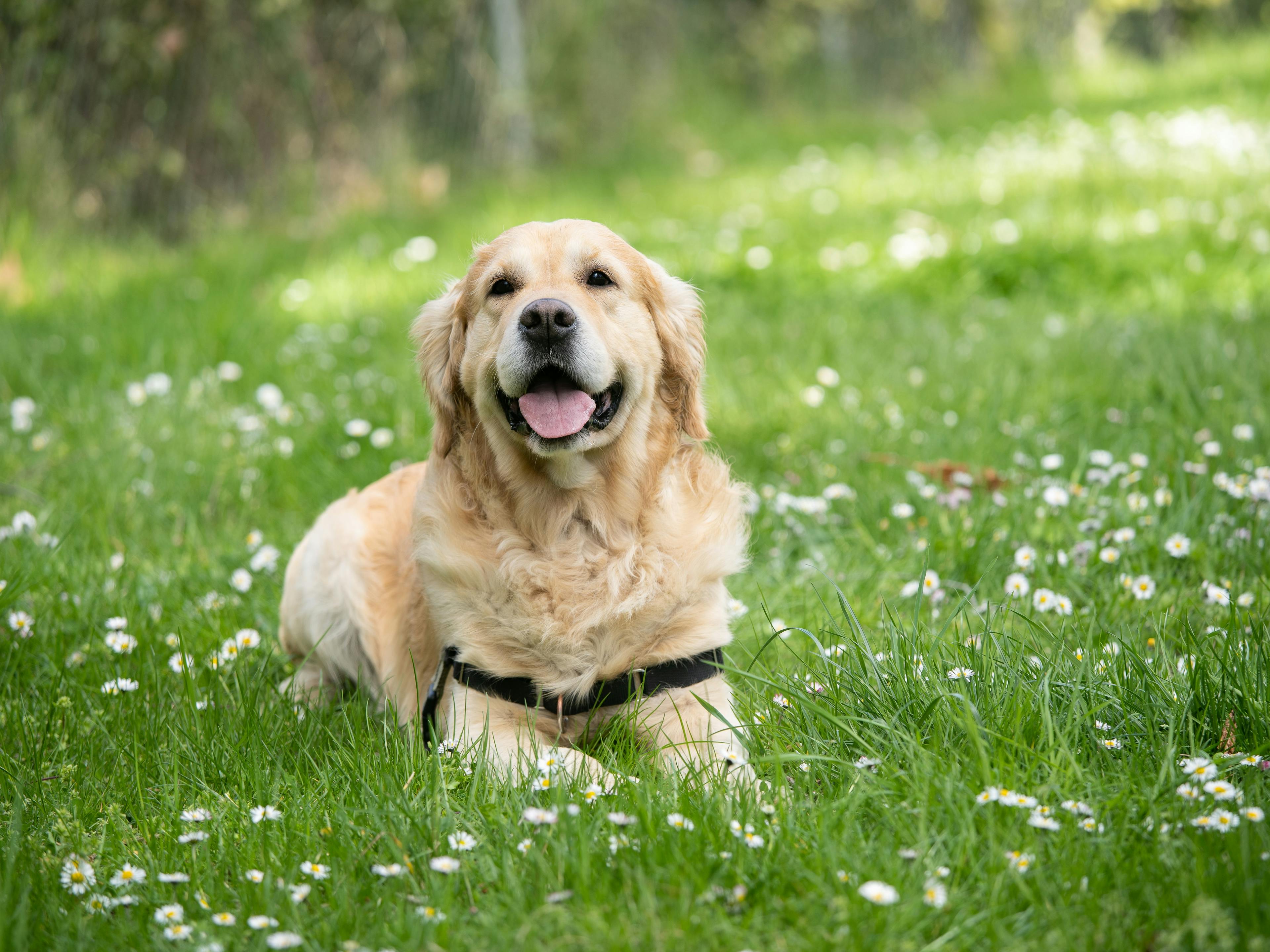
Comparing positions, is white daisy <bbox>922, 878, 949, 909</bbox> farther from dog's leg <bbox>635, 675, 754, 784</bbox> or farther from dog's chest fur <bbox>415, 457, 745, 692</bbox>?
dog's chest fur <bbox>415, 457, 745, 692</bbox>

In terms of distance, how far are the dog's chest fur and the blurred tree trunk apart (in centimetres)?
721

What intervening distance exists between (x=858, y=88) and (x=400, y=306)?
10914 millimetres

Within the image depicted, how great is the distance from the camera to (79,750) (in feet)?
8.09

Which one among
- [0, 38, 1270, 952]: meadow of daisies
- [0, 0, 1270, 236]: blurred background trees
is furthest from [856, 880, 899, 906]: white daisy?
[0, 0, 1270, 236]: blurred background trees

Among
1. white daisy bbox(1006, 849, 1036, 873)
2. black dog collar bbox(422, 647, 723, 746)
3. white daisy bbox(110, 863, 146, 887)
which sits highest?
black dog collar bbox(422, 647, 723, 746)

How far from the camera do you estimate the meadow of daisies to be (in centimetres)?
178

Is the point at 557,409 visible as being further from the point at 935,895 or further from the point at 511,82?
the point at 511,82

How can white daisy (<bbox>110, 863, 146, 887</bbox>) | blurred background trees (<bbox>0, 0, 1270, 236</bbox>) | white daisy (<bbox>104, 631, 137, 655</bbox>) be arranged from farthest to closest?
1. blurred background trees (<bbox>0, 0, 1270, 236</bbox>)
2. white daisy (<bbox>104, 631, 137, 655</bbox>)
3. white daisy (<bbox>110, 863, 146, 887</bbox>)

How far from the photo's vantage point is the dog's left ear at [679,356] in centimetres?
297

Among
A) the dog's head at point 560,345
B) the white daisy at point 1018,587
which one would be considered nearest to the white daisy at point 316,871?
the dog's head at point 560,345

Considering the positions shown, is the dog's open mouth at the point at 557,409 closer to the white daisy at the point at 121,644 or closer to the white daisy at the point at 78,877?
the white daisy at the point at 121,644

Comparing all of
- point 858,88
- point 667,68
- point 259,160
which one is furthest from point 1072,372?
point 858,88

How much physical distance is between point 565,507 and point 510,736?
0.57 m

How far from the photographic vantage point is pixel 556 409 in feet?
8.75
